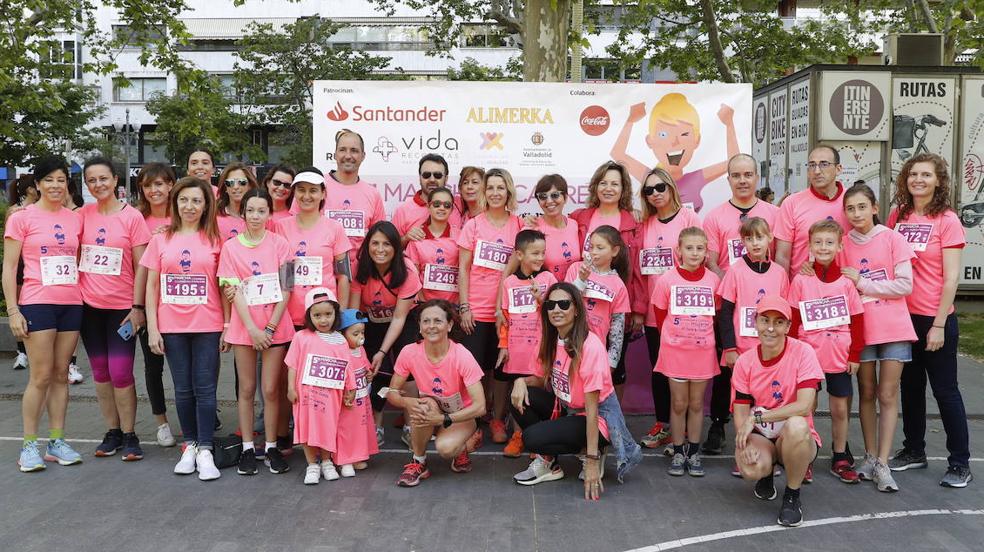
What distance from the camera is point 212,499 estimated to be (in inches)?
206

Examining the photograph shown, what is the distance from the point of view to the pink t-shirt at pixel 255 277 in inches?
225

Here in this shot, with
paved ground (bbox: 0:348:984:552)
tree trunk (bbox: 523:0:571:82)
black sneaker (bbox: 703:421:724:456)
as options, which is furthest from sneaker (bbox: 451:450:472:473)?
tree trunk (bbox: 523:0:571:82)

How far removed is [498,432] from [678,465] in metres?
1.37

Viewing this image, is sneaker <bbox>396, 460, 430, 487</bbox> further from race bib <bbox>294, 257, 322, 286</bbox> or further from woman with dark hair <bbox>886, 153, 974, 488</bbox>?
woman with dark hair <bbox>886, 153, 974, 488</bbox>

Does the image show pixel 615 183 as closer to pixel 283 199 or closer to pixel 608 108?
pixel 608 108

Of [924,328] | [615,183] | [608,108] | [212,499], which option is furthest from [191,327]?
[924,328]

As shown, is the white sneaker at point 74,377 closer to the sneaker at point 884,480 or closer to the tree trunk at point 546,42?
the tree trunk at point 546,42

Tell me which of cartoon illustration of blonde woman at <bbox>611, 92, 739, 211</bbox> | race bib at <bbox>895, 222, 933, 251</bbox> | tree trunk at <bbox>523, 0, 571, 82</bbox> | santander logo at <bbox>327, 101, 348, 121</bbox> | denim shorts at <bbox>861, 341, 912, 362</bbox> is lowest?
denim shorts at <bbox>861, 341, 912, 362</bbox>

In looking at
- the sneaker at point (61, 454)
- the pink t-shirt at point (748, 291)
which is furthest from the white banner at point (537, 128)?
the sneaker at point (61, 454)

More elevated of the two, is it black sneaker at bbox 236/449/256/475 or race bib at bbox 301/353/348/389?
race bib at bbox 301/353/348/389

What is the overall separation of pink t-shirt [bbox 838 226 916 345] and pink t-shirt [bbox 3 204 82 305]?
4.87 meters

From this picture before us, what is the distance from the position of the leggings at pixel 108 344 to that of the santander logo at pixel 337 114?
8.11 feet

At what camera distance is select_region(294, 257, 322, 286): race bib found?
5.94m

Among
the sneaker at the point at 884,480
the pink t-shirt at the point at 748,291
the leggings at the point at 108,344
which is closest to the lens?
the sneaker at the point at 884,480
